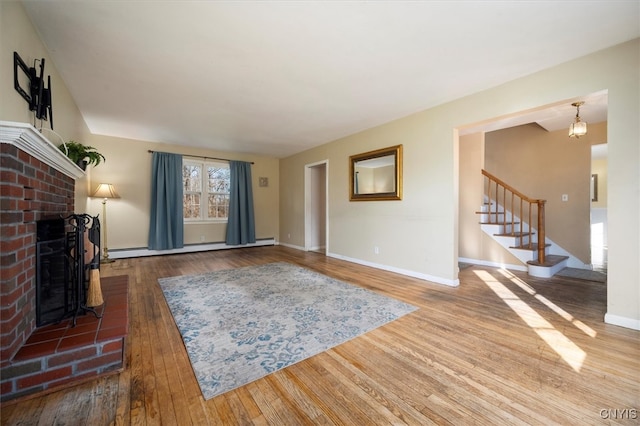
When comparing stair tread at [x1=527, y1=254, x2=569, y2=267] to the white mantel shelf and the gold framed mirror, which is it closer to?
the gold framed mirror

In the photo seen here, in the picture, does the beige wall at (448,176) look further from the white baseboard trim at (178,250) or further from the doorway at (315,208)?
the white baseboard trim at (178,250)

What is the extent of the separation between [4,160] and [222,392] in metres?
1.62

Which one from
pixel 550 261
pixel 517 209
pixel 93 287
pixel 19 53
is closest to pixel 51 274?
pixel 93 287

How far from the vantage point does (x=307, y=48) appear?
7.09 feet

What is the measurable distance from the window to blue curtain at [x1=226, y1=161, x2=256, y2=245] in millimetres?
212

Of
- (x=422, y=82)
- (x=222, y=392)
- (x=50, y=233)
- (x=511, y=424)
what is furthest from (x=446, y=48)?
(x=50, y=233)

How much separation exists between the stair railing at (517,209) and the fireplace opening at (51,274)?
5282 millimetres

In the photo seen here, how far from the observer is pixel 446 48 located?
7.06 ft

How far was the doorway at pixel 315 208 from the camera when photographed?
6.06m

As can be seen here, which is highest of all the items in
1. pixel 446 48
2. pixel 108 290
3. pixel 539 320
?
pixel 446 48

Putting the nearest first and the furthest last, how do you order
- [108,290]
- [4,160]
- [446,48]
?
1. [4,160]
2. [446,48]
3. [108,290]

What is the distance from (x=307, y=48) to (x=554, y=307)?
11.1 feet

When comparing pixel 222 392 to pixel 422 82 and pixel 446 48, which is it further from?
pixel 422 82

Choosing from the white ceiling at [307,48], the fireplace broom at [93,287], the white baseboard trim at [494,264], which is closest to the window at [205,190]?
the white ceiling at [307,48]
